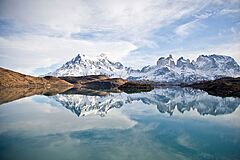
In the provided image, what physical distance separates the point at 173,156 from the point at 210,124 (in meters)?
20.7

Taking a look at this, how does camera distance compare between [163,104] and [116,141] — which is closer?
[116,141]

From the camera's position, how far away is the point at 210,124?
4075 centimetres

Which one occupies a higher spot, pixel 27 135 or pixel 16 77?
pixel 16 77

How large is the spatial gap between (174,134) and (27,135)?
58.4ft

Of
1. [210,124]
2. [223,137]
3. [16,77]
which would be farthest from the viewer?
[16,77]

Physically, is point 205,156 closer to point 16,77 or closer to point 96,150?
point 96,150

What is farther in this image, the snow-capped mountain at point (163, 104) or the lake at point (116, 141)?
the snow-capped mountain at point (163, 104)

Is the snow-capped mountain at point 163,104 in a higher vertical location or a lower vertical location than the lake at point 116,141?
higher

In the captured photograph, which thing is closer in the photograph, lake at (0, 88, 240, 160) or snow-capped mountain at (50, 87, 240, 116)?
lake at (0, 88, 240, 160)

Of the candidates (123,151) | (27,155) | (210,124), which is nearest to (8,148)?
(27,155)

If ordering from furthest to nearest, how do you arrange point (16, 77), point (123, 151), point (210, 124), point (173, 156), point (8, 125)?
point (16, 77) → point (210, 124) → point (8, 125) → point (123, 151) → point (173, 156)

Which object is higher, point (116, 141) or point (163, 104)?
point (163, 104)

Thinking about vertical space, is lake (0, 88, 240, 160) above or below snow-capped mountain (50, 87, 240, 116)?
below

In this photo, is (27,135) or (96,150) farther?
(27,135)
